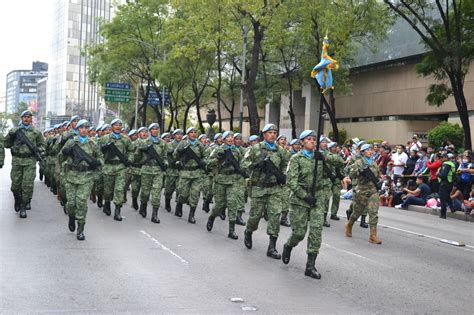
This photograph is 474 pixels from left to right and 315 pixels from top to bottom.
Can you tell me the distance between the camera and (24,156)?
42.7ft

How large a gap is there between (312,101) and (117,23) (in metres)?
14.0

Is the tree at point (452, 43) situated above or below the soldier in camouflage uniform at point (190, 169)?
above

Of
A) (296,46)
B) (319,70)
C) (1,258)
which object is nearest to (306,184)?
(319,70)

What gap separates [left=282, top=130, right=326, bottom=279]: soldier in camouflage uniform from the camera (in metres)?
8.41

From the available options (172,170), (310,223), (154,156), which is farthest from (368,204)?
(172,170)

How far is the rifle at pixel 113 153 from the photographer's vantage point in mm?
13953

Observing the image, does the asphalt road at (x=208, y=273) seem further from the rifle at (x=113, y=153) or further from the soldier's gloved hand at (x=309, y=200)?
the rifle at (x=113, y=153)

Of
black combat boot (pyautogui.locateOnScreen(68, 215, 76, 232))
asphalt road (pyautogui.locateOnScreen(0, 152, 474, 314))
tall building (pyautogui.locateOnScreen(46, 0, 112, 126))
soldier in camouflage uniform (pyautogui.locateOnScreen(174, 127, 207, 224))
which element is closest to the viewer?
asphalt road (pyautogui.locateOnScreen(0, 152, 474, 314))

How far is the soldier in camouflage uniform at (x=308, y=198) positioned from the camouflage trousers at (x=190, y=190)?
517 centimetres

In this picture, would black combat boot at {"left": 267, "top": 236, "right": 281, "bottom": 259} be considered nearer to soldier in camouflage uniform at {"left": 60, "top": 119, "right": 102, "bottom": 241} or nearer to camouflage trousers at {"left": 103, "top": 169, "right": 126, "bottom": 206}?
soldier in camouflage uniform at {"left": 60, "top": 119, "right": 102, "bottom": 241}

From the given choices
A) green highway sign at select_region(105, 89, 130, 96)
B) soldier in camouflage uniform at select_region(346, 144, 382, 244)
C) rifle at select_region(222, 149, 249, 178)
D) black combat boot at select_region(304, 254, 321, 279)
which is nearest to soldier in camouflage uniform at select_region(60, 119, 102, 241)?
rifle at select_region(222, 149, 249, 178)

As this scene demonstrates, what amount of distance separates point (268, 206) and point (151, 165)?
4916 mm

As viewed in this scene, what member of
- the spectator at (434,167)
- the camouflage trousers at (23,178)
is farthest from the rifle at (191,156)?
the spectator at (434,167)

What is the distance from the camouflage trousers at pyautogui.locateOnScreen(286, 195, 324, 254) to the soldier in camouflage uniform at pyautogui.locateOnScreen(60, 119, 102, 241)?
12.2 ft
